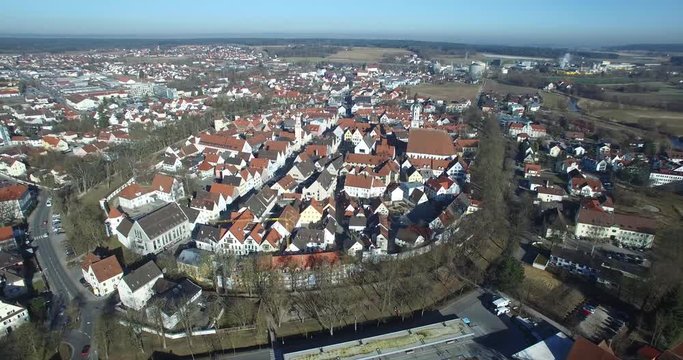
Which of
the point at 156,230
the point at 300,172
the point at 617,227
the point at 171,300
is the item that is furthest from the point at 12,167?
A: the point at 617,227

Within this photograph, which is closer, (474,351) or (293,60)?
(474,351)

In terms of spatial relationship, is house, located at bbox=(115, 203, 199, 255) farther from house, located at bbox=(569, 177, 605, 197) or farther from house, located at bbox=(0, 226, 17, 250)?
house, located at bbox=(569, 177, 605, 197)

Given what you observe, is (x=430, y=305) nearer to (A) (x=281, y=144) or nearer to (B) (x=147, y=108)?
(A) (x=281, y=144)

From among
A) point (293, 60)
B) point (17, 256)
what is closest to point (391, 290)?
point (17, 256)

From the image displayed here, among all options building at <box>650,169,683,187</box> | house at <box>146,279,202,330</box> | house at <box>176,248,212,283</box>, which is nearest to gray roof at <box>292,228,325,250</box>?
house at <box>176,248,212,283</box>

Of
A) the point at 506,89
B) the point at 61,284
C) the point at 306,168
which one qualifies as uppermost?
the point at 506,89

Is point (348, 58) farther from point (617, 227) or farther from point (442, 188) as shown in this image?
point (617, 227)
